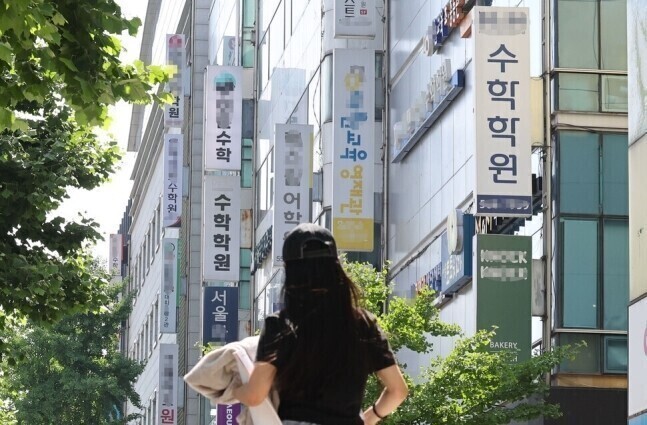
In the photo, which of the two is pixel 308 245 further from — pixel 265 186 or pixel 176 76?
pixel 176 76

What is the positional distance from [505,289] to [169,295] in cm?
4035

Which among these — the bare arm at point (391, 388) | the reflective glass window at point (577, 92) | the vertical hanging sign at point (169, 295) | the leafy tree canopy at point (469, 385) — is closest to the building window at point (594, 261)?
the reflective glass window at point (577, 92)

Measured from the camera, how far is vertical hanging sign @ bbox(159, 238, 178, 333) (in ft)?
208

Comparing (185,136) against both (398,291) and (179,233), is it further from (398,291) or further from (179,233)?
(398,291)

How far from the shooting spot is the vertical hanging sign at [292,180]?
118 ft

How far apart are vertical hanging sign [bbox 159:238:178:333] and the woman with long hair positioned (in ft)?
191

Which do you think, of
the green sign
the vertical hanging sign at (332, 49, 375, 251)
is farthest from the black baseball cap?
the vertical hanging sign at (332, 49, 375, 251)

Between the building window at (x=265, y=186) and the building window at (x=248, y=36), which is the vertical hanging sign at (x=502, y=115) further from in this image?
the building window at (x=248, y=36)

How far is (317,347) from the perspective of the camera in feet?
17.2

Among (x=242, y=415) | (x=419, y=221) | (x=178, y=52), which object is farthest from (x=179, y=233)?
(x=242, y=415)

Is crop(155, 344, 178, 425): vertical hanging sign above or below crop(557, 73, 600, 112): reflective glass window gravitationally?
below

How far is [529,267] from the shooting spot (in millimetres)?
24141

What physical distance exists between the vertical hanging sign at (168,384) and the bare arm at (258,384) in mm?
56724

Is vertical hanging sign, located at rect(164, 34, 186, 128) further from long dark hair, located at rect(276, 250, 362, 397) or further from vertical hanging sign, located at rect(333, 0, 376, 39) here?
long dark hair, located at rect(276, 250, 362, 397)
